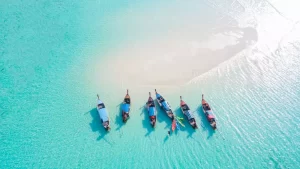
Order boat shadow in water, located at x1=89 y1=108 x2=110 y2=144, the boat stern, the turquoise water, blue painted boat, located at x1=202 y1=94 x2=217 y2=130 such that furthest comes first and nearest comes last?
1. blue painted boat, located at x1=202 y1=94 x2=217 y2=130
2. the boat stern
3. boat shadow in water, located at x1=89 y1=108 x2=110 y2=144
4. the turquoise water

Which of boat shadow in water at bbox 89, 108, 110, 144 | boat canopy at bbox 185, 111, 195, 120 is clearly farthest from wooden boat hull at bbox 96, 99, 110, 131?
boat canopy at bbox 185, 111, 195, 120

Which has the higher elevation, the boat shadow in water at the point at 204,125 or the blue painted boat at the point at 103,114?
the blue painted boat at the point at 103,114

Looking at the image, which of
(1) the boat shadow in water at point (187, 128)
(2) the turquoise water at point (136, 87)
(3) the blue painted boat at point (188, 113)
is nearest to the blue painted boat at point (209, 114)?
(2) the turquoise water at point (136, 87)

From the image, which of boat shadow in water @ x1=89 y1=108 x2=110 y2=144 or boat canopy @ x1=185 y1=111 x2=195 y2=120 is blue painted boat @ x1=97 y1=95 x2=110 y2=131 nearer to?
boat shadow in water @ x1=89 y1=108 x2=110 y2=144

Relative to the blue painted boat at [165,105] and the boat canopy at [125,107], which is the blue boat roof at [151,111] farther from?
the boat canopy at [125,107]

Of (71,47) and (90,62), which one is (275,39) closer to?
(90,62)

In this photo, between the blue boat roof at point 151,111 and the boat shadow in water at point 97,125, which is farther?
the blue boat roof at point 151,111

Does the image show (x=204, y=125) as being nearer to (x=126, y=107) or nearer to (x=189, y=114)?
(x=189, y=114)
